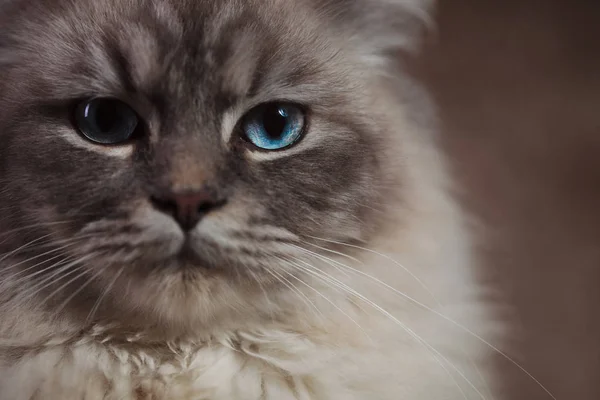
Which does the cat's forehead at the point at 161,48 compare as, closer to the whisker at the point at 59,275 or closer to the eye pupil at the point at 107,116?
the eye pupil at the point at 107,116

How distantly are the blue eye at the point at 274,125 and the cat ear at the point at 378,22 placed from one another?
0.63 ft

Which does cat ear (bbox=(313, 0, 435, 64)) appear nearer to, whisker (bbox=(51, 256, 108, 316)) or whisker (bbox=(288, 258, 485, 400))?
whisker (bbox=(288, 258, 485, 400))

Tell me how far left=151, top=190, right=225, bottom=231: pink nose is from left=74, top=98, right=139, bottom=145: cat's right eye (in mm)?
131

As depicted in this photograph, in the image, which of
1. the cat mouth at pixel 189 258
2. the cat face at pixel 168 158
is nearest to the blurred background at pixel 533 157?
the cat face at pixel 168 158

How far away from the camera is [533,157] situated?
1668 mm

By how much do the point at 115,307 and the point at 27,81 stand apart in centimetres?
35

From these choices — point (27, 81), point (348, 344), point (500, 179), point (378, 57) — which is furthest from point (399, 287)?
point (500, 179)

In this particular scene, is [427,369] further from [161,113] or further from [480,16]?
[480,16]

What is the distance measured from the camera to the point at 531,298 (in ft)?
5.14

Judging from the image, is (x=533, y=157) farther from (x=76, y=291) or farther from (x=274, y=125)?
→ (x=76, y=291)

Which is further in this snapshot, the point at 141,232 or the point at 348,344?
the point at 348,344

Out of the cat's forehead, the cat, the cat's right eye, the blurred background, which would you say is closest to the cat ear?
the cat

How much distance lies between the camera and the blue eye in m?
0.89

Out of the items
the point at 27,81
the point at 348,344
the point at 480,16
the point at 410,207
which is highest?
the point at 480,16
